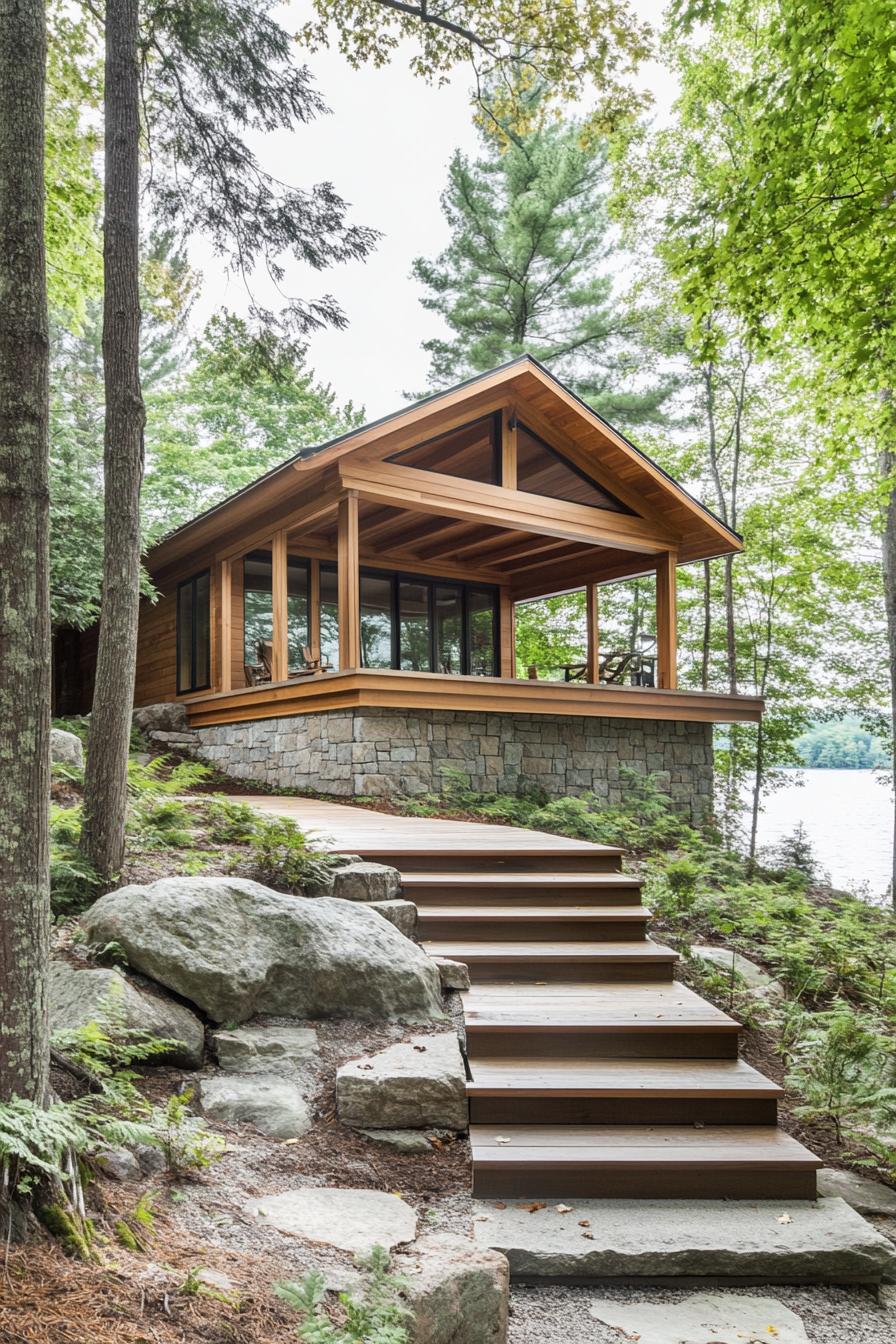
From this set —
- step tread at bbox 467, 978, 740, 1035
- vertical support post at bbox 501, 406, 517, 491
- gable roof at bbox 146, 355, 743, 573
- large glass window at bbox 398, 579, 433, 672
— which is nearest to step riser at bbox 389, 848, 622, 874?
step tread at bbox 467, 978, 740, 1035

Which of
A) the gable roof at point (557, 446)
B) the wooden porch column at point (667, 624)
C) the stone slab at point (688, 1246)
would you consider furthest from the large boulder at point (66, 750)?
the wooden porch column at point (667, 624)

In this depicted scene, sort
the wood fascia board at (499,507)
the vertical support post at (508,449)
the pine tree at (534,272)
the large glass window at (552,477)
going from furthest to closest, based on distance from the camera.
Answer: the pine tree at (534,272), the large glass window at (552,477), the vertical support post at (508,449), the wood fascia board at (499,507)

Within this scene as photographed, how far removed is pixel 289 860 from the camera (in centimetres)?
473

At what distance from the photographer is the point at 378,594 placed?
1363cm

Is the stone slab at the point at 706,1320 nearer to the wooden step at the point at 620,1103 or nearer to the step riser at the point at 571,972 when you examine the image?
the wooden step at the point at 620,1103

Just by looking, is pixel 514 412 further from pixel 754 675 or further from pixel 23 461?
pixel 23 461

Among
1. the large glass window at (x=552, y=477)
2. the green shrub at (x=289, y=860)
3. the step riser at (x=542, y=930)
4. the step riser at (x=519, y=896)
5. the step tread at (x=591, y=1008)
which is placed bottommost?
the step tread at (x=591, y=1008)

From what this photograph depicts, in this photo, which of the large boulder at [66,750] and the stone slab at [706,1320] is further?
the large boulder at [66,750]

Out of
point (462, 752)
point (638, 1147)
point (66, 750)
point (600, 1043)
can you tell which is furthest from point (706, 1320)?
point (462, 752)

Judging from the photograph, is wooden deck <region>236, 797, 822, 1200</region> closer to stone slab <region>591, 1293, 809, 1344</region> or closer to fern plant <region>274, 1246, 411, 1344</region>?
stone slab <region>591, 1293, 809, 1344</region>

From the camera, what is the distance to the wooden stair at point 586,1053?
2.97m

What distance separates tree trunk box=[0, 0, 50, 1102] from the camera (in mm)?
2076

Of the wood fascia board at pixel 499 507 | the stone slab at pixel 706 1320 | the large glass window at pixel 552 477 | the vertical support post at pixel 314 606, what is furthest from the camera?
the vertical support post at pixel 314 606

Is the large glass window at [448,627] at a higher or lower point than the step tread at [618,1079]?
higher
